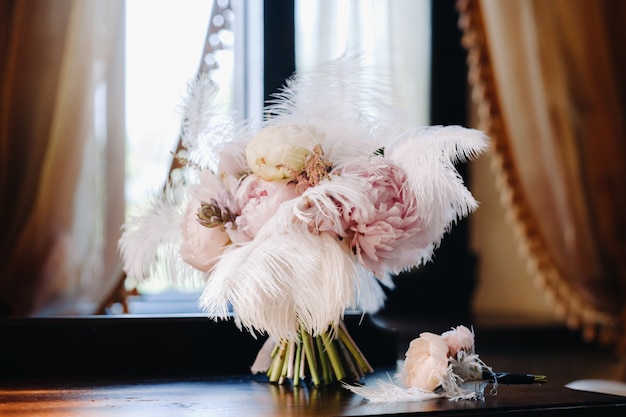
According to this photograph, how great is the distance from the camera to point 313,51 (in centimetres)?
242

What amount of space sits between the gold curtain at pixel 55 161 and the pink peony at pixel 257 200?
1.20 metres

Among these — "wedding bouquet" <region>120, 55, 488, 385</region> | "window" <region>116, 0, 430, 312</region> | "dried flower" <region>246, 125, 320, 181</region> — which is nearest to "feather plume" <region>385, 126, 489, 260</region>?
"wedding bouquet" <region>120, 55, 488, 385</region>

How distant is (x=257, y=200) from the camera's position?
0.97 meters

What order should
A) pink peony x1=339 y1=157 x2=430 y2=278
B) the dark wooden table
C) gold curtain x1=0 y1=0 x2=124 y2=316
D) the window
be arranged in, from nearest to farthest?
the dark wooden table, pink peony x1=339 y1=157 x2=430 y2=278, gold curtain x1=0 y1=0 x2=124 y2=316, the window

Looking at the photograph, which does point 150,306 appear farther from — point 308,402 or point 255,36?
point 308,402

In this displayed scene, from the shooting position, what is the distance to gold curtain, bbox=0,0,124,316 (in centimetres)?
202

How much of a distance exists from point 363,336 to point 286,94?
1.36ft

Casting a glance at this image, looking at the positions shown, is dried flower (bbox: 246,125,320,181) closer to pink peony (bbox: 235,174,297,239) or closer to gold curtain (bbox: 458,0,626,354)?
pink peony (bbox: 235,174,297,239)

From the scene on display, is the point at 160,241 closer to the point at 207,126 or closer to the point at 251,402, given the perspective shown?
the point at 207,126

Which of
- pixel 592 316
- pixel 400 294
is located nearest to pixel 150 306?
pixel 400 294

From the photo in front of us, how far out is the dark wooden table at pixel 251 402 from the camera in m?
0.82

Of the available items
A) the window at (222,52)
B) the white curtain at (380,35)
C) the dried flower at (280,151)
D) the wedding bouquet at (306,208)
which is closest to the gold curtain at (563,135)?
the white curtain at (380,35)

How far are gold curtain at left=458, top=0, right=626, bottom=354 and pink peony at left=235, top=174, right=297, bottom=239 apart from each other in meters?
1.73

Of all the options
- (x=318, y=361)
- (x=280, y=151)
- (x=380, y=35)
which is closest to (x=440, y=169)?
(x=280, y=151)
